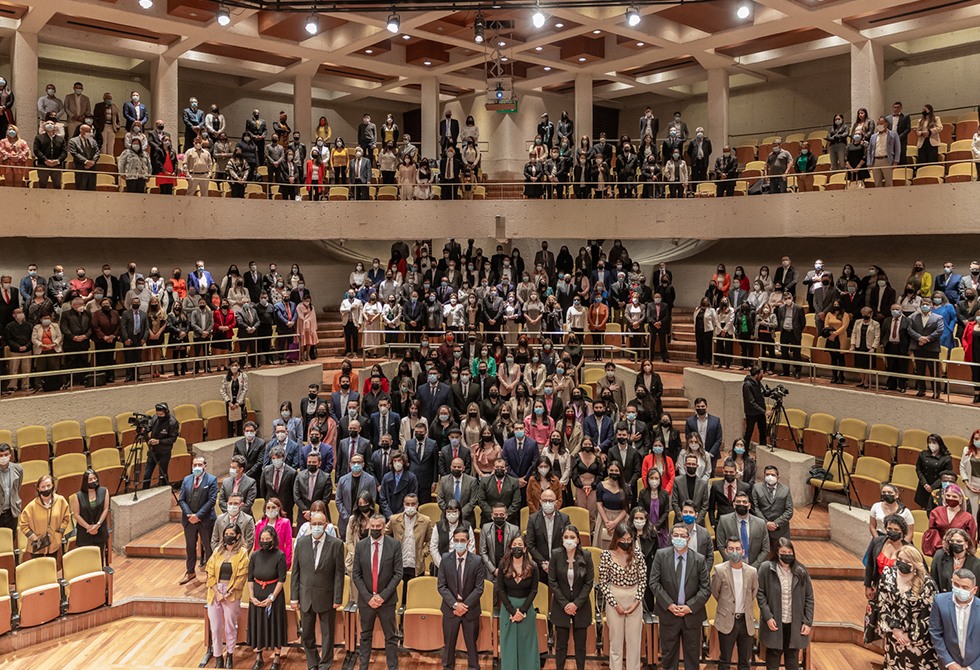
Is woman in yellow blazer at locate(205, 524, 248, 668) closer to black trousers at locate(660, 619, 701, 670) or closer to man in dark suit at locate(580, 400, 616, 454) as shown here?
black trousers at locate(660, 619, 701, 670)

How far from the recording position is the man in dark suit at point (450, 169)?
17656 millimetres

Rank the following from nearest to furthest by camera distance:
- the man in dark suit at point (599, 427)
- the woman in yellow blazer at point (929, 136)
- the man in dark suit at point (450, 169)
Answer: the man in dark suit at point (599, 427)
the woman in yellow blazer at point (929, 136)
the man in dark suit at point (450, 169)

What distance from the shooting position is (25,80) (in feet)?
50.4

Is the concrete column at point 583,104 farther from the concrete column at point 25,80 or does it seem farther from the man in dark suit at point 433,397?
the concrete column at point 25,80

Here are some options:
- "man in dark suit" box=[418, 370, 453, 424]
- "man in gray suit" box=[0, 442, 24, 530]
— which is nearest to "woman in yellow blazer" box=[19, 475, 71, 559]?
"man in gray suit" box=[0, 442, 24, 530]

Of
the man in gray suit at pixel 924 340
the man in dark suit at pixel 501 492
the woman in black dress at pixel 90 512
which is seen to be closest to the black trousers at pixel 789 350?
the man in gray suit at pixel 924 340

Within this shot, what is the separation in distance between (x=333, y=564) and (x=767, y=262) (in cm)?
1474

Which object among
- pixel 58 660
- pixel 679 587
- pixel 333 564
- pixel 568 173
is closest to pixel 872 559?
pixel 679 587

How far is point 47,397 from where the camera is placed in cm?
1120

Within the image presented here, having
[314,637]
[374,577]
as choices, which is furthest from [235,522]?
[374,577]

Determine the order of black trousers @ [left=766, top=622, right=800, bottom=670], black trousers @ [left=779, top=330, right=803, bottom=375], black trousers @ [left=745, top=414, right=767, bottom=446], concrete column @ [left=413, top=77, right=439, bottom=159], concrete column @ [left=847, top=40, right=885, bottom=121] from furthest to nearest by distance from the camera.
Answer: concrete column @ [left=413, top=77, right=439, bottom=159] < concrete column @ [left=847, top=40, right=885, bottom=121] < black trousers @ [left=779, top=330, right=803, bottom=375] < black trousers @ [left=745, top=414, right=767, bottom=446] < black trousers @ [left=766, top=622, right=800, bottom=670]

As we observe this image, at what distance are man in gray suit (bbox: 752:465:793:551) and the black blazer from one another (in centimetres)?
226

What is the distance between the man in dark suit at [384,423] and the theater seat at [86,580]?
3.47 metres

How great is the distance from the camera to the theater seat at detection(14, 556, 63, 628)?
7410 mm
